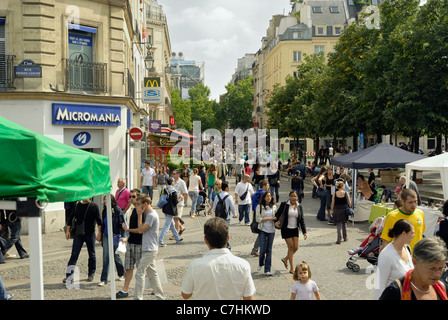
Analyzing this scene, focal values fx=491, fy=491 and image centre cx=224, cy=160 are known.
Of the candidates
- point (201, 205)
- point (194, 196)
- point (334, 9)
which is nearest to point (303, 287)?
point (194, 196)

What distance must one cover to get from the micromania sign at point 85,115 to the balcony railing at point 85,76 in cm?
66

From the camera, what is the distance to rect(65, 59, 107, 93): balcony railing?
16172 millimetres

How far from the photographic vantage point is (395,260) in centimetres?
480

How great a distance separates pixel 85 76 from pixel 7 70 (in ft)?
8.34

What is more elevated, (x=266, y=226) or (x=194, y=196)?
(x=266, y=226)

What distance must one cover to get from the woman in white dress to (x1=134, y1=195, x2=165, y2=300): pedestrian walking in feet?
12.7

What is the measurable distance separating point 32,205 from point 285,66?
234 ft

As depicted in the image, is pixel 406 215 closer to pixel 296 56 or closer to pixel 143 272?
pixel 143 272

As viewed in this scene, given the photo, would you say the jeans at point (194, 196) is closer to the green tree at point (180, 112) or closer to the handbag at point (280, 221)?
the handbag at point (280, 221)

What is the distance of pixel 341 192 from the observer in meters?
12.8

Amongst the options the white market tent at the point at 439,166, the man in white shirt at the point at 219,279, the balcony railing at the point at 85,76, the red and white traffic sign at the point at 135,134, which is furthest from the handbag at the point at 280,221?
the red and white traffic sign at the point at 135,134

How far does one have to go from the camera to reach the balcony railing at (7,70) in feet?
49.2
